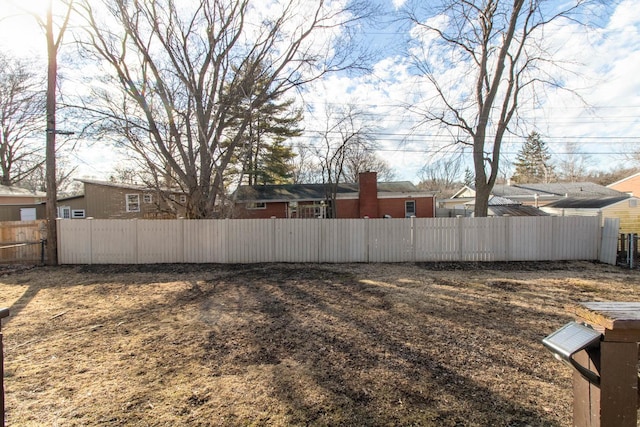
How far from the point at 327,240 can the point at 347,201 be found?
35.8ft

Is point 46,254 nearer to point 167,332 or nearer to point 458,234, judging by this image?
point 167,332

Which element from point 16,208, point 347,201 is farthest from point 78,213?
point 347,201

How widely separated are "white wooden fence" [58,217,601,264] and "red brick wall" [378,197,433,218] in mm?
10803

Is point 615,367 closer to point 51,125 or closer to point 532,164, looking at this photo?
point 51,125

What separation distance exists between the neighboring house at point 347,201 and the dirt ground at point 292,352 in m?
13.0

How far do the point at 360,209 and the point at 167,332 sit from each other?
16.3 m

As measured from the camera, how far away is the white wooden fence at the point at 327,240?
9.07 m

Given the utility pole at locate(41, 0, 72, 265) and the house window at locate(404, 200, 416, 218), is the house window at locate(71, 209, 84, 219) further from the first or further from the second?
the house window at locate(404, 200, 416, 218)

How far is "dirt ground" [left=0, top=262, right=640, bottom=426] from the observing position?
2.45m

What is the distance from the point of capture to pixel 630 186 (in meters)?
24.5

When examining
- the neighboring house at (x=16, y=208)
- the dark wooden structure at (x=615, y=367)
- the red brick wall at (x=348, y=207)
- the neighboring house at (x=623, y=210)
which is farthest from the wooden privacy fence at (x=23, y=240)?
the neighboring house at (x=623, y=210)

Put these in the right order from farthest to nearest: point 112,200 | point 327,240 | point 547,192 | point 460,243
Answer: point 547,192
point 112,200
point 327,240
point 460,243

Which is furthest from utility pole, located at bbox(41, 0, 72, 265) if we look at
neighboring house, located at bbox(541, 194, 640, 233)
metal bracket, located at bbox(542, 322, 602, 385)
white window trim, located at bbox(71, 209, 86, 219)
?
neighboring house, located at bbox(541, 194, 640, 233)

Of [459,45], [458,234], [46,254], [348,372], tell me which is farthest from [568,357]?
[459,45]
